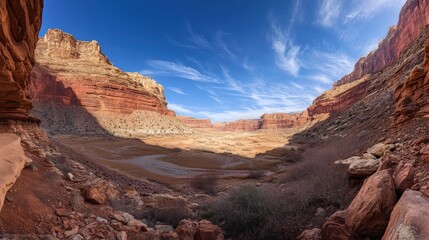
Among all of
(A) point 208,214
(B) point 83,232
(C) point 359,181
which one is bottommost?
(A) point 208,214

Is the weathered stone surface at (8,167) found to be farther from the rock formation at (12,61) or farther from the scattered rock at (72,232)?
the scattered rock at (72,232)

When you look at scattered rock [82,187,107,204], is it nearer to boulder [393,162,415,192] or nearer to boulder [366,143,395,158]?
boulder [393,162,415,192]

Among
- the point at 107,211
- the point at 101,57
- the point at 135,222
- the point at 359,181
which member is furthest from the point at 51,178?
the point at 101,57

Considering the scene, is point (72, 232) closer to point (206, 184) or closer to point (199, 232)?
point (199, 232)

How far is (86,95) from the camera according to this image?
52.4 metres

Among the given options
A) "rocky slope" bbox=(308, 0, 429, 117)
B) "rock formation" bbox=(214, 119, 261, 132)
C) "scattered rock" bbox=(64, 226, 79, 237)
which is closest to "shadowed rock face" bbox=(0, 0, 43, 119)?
"scattered rock" bbox=(64, 226, 79, 237)

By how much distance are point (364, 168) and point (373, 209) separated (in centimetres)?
239

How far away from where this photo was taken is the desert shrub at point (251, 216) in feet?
16.0

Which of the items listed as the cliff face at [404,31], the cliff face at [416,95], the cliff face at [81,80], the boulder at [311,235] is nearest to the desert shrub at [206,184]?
the boulder at [311,235]

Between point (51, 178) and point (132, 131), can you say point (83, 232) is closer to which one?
point (51, 178)

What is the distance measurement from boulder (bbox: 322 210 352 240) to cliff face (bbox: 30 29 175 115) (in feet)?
183

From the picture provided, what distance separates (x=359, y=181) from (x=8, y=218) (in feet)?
22.9

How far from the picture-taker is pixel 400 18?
2552 inches

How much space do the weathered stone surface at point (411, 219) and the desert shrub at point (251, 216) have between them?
94.0 inches
